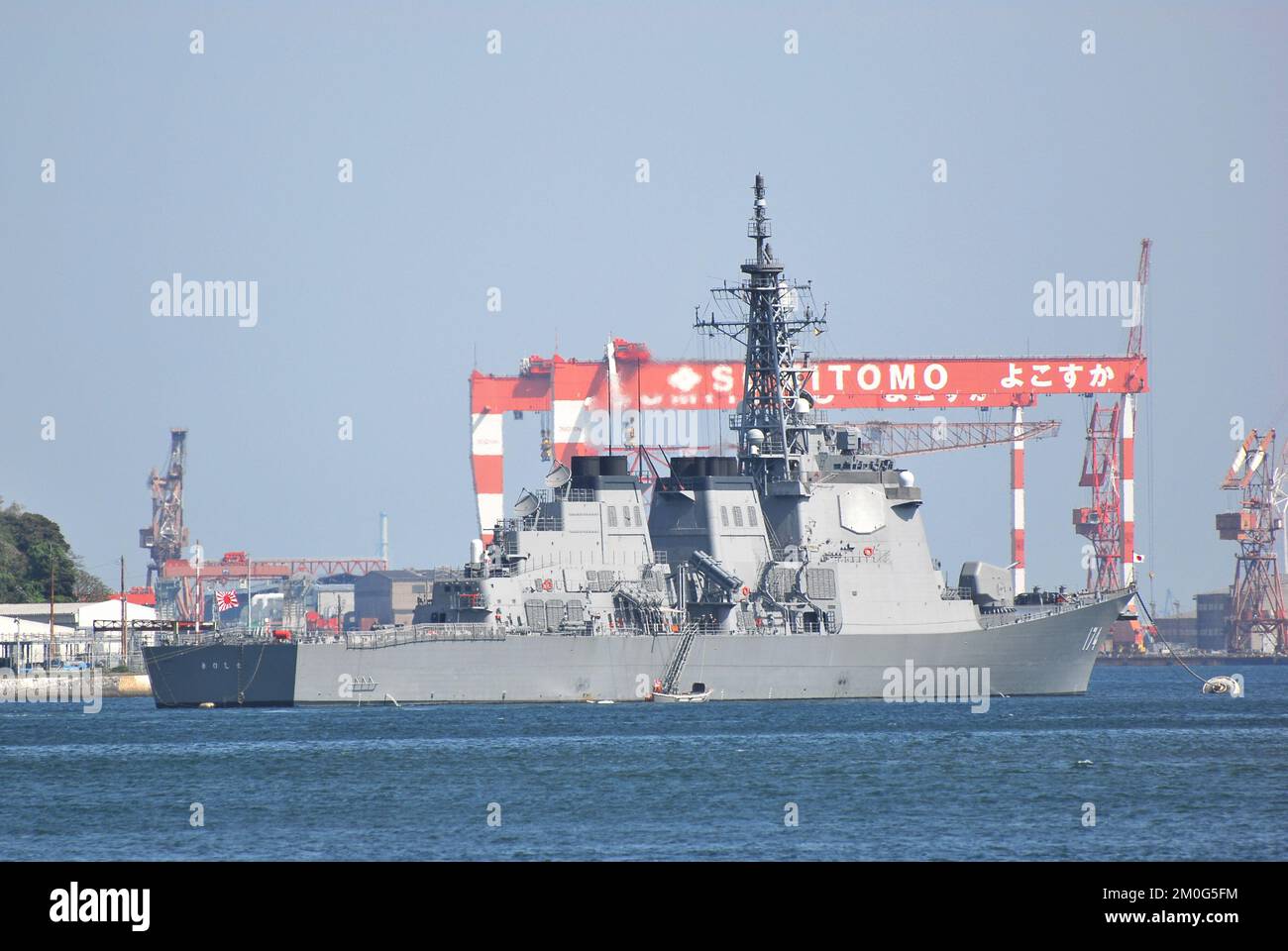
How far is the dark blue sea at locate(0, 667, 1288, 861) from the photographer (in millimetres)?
22250

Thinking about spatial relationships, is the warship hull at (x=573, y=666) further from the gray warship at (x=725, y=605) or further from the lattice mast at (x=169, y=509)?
the lattice mast at (x=169, y=509)

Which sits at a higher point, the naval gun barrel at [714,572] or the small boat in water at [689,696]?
the naval gun barrel at [714,572]

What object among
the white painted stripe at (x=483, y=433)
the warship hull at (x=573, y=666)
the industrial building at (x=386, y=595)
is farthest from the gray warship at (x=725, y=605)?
the industrial building at (x=386, y=595)

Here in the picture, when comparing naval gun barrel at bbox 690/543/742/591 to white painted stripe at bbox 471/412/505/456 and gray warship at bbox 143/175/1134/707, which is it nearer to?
gray warship at bbox 143/175/1134/707

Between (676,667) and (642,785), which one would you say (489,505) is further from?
(642,785)

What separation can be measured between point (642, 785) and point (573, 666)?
17.4 m

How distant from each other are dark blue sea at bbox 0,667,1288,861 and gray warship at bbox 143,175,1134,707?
4.26 ft

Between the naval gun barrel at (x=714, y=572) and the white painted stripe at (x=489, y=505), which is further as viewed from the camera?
the white painted stripe at (x=489, y=505)

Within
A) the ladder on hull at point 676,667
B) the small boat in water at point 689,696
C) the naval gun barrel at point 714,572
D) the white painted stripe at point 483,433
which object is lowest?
the small boat in water at point 689,696

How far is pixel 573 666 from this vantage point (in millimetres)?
45500

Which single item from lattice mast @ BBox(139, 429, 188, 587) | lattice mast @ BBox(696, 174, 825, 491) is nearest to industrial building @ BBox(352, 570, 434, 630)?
lattice mast @ BBox(139, 429, 188, 587)

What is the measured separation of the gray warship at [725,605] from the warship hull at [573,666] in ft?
0.16

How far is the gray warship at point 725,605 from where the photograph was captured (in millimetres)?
44562
